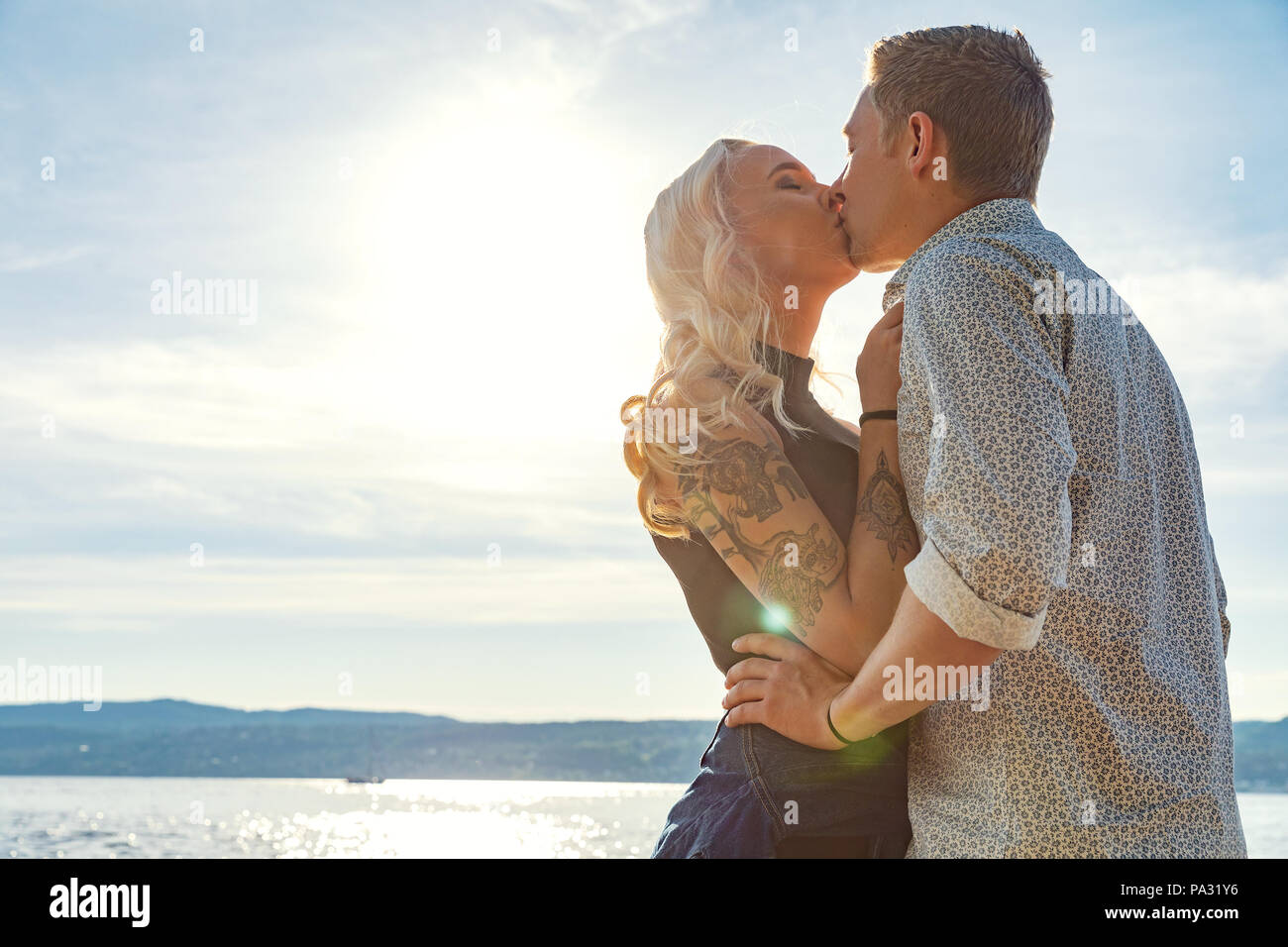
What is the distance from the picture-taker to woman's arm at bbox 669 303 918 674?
2.53 meters

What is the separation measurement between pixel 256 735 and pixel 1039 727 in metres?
160

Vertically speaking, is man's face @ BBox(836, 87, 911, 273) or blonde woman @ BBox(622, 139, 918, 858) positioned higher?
man's face @ BBox(836, 87, 911, 273)

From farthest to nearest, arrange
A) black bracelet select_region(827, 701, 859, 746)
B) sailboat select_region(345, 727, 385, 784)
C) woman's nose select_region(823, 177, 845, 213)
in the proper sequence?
sailboat select_region(345, 727, 385, 784), woman's nose select_region(823, 177, 845, 213), black bracelet select_region(827, 701, 859, 746)

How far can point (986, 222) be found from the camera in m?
2.58

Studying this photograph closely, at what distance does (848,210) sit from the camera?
3.16m

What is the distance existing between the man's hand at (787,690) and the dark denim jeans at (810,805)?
0.08 m

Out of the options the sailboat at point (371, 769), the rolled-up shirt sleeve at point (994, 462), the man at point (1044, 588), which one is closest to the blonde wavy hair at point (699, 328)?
the man at point (1044, 588)

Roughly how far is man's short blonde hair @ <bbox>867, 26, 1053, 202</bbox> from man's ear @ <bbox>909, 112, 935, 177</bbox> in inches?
0.9

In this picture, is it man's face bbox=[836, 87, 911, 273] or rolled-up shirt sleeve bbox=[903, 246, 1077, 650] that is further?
man's face bbox=[836, 87, 911, 273]
